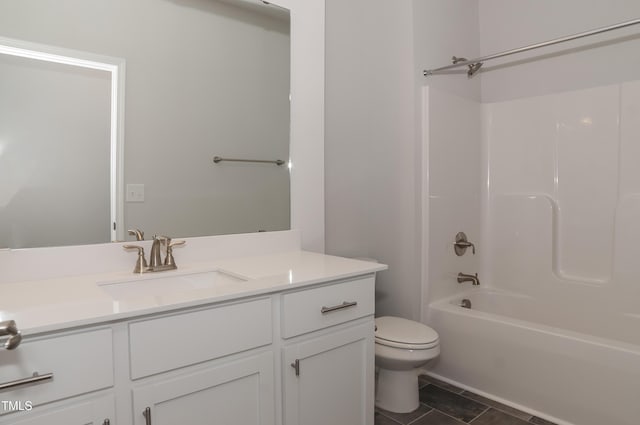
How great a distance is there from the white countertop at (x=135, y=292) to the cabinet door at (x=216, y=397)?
204 millimetres

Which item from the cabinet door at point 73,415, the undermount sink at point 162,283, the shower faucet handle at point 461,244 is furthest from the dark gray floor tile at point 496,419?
the cabinet door at point 73,415

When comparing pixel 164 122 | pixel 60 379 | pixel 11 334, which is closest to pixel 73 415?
pixel 60 379

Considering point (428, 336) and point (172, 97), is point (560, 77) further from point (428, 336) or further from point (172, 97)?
point (172, 97)

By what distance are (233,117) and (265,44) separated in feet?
1.31

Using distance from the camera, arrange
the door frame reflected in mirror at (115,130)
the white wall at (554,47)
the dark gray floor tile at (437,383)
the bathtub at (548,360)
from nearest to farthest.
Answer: the door frame reflected in mirror at (115,130) < the bathtub at (548,360) < the dark gray floor tile at (437,383) < the white wall at (554,47)

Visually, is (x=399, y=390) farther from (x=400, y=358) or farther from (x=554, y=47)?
(x=554, y=47)

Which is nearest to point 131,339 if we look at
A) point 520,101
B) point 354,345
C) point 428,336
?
point 354,345

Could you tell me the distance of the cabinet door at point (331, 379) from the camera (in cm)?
126

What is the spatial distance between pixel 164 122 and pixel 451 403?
1.90 meters

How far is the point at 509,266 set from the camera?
8.63ft

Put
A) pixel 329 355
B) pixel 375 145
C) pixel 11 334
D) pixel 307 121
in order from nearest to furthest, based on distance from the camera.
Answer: pixel 11 334
pixel 329 355
pixel 307 121
pixel 375 145

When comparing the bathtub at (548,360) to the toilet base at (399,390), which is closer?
the bathtub at (548,360)

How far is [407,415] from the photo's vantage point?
187cm

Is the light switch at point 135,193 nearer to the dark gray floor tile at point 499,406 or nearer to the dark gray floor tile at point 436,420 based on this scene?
the dark gray floor tile at point 436,420
